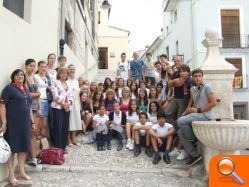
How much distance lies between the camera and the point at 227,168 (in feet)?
7.70

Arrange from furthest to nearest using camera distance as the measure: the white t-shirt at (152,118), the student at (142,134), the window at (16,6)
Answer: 1. the white t-shirt at (152,118)
2. the student at (142,134)
3. the window at (16,6)

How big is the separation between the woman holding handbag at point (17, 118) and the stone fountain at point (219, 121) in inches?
113

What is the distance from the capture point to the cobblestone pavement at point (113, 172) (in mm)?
5680

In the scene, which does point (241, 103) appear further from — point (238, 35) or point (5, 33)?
point (5, 33)

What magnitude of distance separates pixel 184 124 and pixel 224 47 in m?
18.7

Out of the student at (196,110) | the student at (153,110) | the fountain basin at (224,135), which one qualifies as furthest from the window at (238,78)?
the fountain basin at (224,135)

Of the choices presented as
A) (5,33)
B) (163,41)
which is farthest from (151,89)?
(163,41)

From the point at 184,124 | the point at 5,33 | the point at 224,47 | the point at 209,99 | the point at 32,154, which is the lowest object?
the point at 32,154

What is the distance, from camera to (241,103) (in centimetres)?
2345

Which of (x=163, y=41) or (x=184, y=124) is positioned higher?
(x=163, y=41)

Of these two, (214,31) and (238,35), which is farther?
(238,35)

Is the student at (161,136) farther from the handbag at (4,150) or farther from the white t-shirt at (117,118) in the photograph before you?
the handbag at (4,150)

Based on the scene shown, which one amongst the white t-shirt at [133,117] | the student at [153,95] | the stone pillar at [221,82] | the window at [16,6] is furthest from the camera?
the student at [153,95]

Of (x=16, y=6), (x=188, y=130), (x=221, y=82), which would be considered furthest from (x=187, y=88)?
(x=16, y=6)
